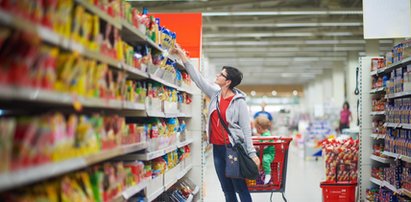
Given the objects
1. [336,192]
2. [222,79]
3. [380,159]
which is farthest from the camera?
[336,192]

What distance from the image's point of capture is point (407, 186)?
5.01 m

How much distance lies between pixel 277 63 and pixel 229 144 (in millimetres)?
22448

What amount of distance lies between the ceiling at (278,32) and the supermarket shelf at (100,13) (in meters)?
9.23

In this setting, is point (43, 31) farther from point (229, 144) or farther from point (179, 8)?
point (179, 8)

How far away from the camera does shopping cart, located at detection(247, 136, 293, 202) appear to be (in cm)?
584

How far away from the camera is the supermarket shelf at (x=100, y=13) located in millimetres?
2519

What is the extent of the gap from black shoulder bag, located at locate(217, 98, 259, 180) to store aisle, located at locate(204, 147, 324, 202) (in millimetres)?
2654

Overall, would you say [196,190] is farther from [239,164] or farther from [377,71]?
[377,71]

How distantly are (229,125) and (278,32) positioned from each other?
40.1ft

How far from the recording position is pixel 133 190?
3.41 metres

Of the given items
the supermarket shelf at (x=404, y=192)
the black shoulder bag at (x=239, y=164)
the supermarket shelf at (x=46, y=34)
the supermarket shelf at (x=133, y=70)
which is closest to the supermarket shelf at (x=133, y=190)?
the supermarket shelf at (x=133, y=70)

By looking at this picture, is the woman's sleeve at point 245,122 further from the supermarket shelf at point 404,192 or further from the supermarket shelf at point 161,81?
the supermarket shelf at point 404,192

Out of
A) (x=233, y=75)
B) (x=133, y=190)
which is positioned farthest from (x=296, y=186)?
(x=133, y=190)

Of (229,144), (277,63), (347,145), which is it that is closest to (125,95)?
(229,144)
